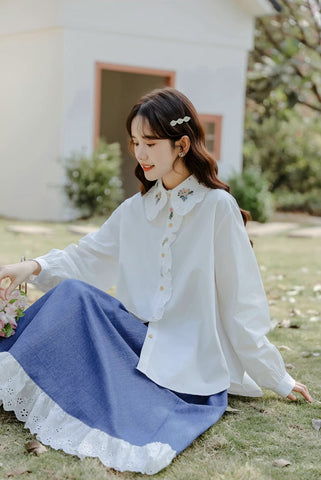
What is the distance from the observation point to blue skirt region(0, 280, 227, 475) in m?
2.45

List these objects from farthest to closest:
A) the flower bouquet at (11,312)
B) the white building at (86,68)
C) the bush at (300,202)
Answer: the bush at (300,202)
the white building at (86,68)
the flower bouquet at (11,312)

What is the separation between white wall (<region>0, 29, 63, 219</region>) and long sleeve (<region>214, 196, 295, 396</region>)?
787cm

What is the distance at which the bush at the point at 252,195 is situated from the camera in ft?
36.2

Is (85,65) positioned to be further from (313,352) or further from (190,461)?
(190,461)

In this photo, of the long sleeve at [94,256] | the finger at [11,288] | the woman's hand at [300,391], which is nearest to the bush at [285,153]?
the long sleeve at [94,256]

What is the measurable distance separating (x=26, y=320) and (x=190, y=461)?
88cm

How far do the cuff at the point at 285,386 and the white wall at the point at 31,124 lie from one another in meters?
7.88

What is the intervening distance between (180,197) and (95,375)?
0.84 meters

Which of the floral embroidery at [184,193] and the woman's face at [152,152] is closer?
the woman's face at [152,152]

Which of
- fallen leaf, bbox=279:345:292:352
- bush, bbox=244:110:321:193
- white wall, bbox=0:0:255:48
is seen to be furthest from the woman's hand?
bush, bbox=244:110:321:193

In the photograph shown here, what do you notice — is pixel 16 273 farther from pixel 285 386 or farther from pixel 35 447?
pixel 285 386

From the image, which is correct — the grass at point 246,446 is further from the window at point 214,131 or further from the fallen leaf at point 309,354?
the window at point 214,131

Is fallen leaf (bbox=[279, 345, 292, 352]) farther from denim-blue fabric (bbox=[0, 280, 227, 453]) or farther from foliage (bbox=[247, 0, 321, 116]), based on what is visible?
foliage (bbox=[247, 0, 321, 116])

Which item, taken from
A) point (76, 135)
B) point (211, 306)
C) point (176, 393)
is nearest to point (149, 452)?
point (176, 393)
